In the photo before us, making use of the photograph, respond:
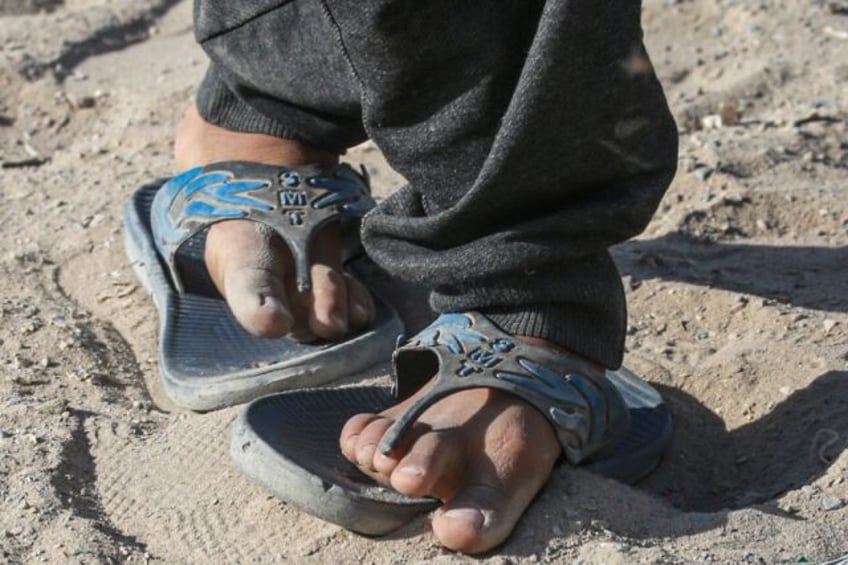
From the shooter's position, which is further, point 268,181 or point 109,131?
point 109,131

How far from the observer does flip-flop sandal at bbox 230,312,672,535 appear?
65.3 inches

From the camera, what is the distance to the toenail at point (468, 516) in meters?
1.60

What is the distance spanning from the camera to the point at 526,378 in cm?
174

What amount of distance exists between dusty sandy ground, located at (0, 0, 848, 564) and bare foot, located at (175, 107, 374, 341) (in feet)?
0.53

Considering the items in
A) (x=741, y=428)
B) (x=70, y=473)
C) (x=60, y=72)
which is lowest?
(x=60, y=72)

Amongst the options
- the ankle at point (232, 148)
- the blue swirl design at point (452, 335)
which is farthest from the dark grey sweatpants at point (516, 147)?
the ankle at point (232, 148)

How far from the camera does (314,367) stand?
2059mm

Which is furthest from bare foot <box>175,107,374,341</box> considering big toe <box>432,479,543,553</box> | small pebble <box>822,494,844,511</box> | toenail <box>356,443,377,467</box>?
small pebble <box>822,494,844,511</box>

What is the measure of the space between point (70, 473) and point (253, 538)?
0.29 metres

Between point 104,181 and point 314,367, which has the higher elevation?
point 314,367

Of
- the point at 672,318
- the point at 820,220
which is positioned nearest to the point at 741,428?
the point at 672,318

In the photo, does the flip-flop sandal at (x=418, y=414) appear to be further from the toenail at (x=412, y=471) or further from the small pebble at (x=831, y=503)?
the small pebble at (x=831, y=503)

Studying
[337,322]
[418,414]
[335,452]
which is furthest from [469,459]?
[337,322]

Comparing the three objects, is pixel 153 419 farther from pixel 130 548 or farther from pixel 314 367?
pixel 130 548
